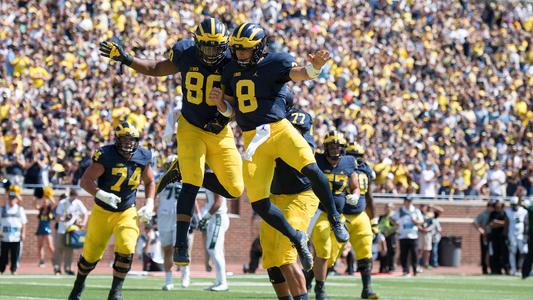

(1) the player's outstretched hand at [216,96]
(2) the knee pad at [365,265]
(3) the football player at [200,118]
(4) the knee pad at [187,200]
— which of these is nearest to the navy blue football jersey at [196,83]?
(3) the football player at [200,118]

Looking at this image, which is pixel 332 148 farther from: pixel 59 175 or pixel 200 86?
pixel 59 175

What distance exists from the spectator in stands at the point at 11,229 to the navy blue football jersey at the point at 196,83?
10233 millimetres

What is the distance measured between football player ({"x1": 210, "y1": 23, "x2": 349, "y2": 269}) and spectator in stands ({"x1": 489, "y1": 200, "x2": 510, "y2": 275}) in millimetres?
15595

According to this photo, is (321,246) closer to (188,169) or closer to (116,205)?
(116,205)

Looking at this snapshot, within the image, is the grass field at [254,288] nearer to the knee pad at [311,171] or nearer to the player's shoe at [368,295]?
the player's shoe at [368,295]

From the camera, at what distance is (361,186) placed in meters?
15.4

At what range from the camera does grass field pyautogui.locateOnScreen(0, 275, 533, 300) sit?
48.4 ft

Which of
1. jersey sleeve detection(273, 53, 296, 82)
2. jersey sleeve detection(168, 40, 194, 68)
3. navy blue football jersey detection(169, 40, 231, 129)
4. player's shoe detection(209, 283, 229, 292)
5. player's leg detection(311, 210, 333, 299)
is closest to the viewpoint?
jersey sleeve detection(273, 53, 296, 82)

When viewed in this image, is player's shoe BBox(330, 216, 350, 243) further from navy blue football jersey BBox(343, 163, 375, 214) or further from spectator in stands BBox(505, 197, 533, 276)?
spectator in stands BBox(505, 197, 533, 276)

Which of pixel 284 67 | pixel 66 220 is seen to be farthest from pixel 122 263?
pixel 66 220

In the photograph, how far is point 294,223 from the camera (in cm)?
1162

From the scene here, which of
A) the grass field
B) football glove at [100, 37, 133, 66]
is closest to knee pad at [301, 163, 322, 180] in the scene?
football glove at [100, 37, 133, 66]

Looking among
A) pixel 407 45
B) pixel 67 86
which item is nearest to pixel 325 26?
pixel 407 45

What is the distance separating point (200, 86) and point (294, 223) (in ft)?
5.12
